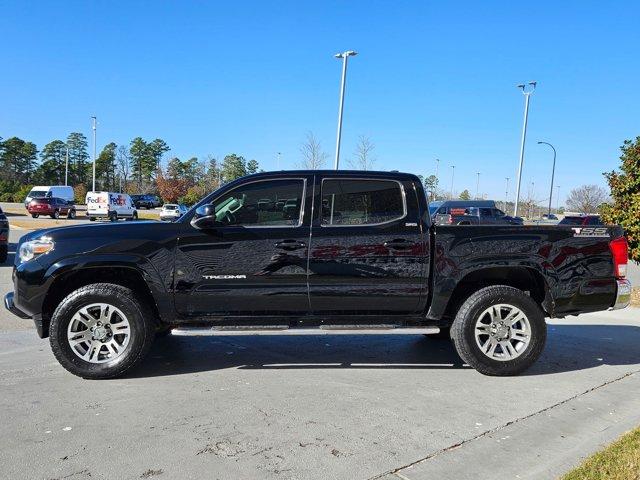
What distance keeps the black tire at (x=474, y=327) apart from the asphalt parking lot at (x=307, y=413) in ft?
0.44

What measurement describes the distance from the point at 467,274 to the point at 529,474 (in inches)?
85.0

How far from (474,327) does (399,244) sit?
108cm

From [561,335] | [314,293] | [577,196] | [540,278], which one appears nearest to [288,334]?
[314,293]

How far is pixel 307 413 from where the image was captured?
409 cm

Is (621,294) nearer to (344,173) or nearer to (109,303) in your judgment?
(344,173)

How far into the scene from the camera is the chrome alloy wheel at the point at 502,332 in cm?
509

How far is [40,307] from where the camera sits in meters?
4.75

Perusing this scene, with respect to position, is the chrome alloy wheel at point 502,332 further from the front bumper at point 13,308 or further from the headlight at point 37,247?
the front bumper at point 13,308

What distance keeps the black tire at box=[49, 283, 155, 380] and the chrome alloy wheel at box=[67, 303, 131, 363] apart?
4cm

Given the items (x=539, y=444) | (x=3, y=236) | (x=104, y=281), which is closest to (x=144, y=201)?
(x=3, y=236)

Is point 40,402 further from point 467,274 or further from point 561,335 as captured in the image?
point 561,335

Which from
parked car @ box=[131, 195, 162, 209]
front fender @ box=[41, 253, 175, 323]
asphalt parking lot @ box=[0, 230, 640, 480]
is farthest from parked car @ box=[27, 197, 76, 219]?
front fender @ box=[41, 253, 175, 323]

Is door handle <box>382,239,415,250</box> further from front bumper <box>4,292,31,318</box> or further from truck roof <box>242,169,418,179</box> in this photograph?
front bumper <box>4,292,31,318</box>

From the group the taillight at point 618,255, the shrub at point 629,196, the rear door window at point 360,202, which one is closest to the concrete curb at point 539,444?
the taillight at point 618,255
